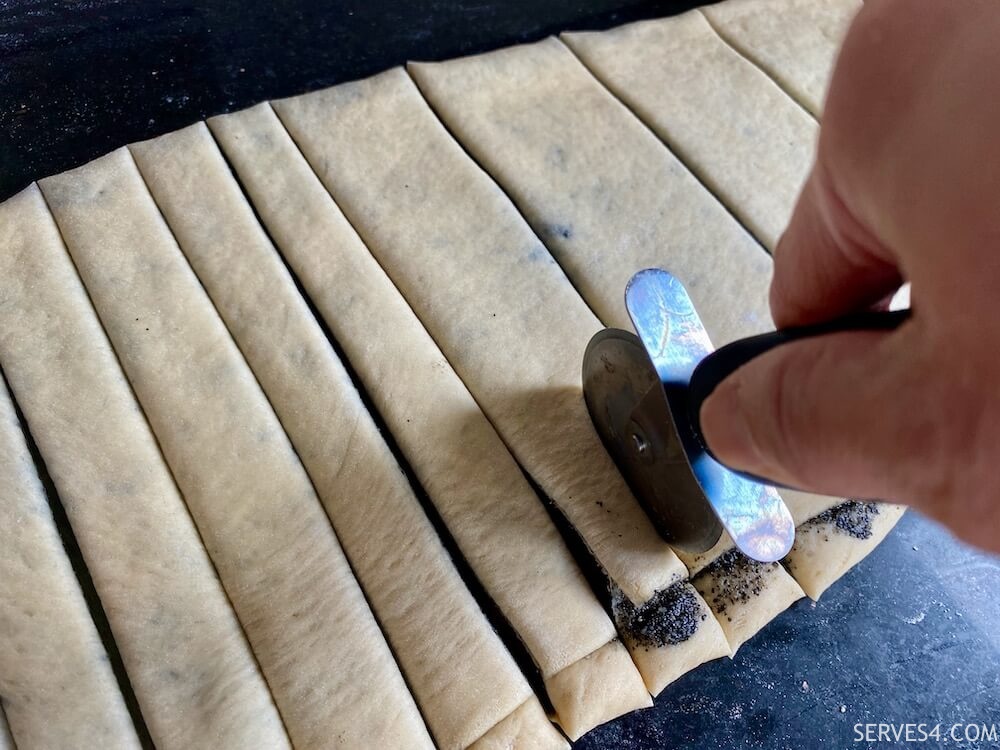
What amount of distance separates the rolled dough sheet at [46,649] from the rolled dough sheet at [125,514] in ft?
0.12

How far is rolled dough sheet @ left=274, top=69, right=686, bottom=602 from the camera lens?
1.22m

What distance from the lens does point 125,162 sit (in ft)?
4.88

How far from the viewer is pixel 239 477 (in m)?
1.24

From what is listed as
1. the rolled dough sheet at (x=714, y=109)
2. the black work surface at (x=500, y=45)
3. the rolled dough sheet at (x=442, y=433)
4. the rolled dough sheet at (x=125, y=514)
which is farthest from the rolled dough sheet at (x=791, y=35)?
the rolled dough sheet at (x=125, y=514)

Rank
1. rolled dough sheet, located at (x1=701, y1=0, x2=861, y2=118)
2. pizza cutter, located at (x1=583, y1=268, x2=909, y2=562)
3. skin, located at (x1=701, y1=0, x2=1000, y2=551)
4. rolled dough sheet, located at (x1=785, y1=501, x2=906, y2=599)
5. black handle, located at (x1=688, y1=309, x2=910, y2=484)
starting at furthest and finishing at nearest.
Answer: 1. rolled dough sheet, located at (x1=701, y1=0, x2=861, y2=118)
2. rolled dough sheet, located at (x1=785, y1=501, x2=906, y2=599)
3. pizza cutter, located at (x1=583, y1=268, x2=909, y2=562)
4. black handle, located at (x1=688, y1=309, x2=910, y2=484)
5. skin, located at (x1=701, y1=0, x2=1000, y2=551)

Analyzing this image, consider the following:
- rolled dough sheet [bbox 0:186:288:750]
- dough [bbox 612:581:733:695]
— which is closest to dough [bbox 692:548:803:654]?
dough [bbox 612:581:733:695]

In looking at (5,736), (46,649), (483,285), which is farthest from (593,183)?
(5,736)

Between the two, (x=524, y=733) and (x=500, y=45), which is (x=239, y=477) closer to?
(x=524, y=733)

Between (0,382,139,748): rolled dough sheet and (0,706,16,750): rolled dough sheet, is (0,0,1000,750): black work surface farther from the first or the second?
(0,706,16,750): rolled dough sheet

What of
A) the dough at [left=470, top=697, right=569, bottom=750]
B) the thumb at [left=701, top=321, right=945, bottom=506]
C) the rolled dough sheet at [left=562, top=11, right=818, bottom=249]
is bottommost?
the dough at [left=470, top=697, right=569, bottom=750]

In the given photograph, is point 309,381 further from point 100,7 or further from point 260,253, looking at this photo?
point 100,7

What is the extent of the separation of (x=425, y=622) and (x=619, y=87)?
112 centimetres

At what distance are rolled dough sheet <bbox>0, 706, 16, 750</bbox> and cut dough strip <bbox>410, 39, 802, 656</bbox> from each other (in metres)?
1.06

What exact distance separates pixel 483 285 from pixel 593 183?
12.4 inches
